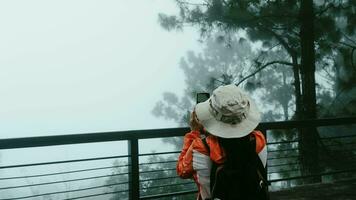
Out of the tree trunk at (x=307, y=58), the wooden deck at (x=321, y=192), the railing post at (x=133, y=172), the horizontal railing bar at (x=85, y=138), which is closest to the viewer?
the horizontal railing bar at (x=85, y=138)

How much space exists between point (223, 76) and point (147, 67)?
58.5 feet

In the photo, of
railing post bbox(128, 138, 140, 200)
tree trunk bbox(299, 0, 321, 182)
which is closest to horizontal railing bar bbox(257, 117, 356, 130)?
railing post bbox(128, 138, 140, 200)

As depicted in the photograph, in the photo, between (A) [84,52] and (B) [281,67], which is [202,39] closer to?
(B) [281,67]

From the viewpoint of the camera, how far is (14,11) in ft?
88.2

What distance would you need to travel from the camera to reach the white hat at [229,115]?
5.27 ft

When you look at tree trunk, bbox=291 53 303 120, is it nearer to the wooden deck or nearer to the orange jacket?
the wooden deck

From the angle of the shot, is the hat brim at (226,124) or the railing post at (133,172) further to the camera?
the railing post at (133,172)

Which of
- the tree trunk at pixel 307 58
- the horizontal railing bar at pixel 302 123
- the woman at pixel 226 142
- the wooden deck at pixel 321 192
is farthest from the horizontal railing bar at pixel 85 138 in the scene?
the tree trunk at pixel 307 58

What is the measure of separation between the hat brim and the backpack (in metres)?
0.07

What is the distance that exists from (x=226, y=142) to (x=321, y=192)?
2.98 metres

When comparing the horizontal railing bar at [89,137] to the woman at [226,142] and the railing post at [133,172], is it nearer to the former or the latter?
the railing post at [133,172]

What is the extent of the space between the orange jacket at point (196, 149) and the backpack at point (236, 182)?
0.06ft

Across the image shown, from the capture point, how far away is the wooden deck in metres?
4.09

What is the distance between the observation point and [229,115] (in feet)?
5.30
